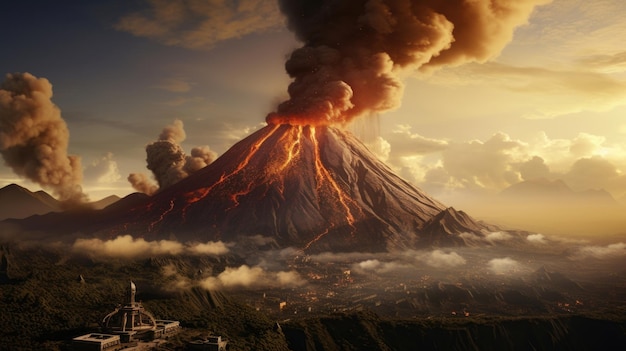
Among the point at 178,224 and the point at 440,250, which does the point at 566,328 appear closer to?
the point at 440,250

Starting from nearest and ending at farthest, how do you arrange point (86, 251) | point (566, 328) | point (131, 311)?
point (131, 311), point (566, 328), point (86, 251)

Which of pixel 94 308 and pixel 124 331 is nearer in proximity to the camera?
pixel 124 331

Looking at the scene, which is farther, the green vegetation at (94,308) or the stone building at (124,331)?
the green vegetation at (94,308)

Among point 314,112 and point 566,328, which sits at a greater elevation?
point 314,112

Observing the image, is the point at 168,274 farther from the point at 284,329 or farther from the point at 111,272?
the point at 284,329

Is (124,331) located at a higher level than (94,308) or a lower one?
lower

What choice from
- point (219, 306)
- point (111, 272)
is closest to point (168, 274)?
point (111, 272)

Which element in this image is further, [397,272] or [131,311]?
[397,272]

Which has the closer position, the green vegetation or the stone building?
the stone building

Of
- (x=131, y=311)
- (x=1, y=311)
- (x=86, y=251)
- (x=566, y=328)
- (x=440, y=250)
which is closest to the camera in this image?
(x=131, y=311)

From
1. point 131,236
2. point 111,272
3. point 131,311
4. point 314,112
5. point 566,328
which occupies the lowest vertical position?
point 566,328
